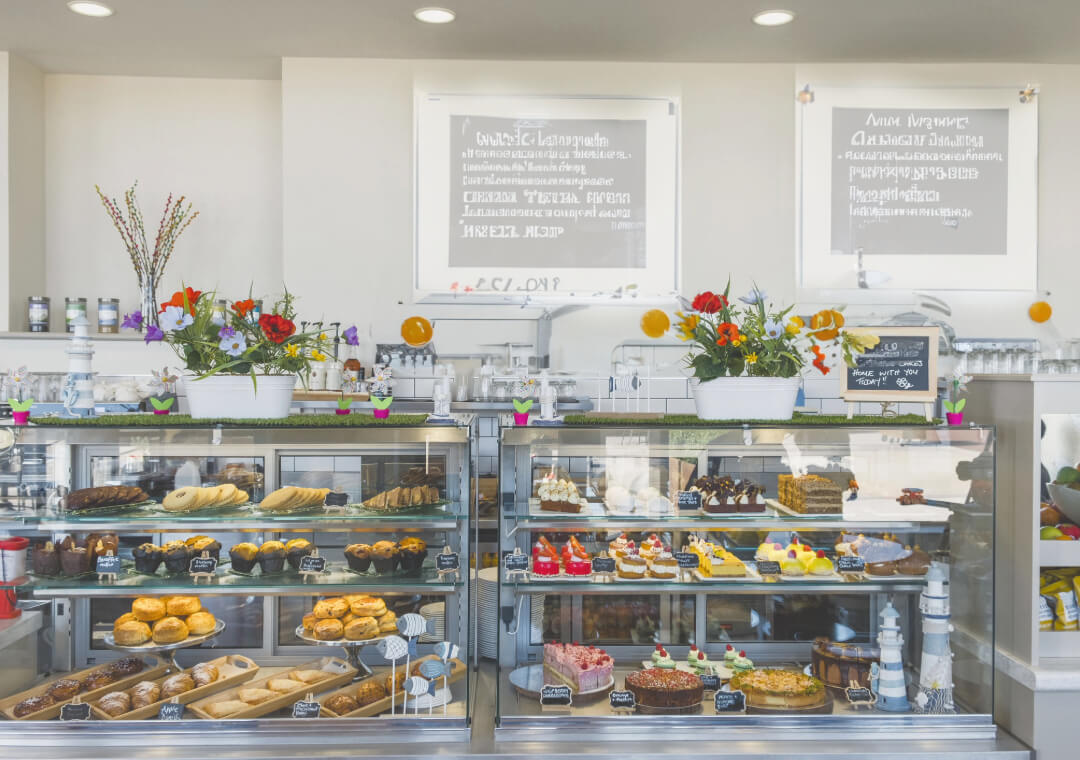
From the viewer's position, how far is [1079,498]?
259 cm

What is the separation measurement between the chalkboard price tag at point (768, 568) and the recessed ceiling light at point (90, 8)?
3775mm

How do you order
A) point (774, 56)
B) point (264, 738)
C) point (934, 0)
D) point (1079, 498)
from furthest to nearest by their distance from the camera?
point (774, 56) → point (934, 0) → point (1079, 498) → point (264, 738)

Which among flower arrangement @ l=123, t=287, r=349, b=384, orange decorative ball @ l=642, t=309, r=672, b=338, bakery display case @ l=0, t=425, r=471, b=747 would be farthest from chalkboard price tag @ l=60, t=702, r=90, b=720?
orange decorative ball @ l=642, t=309, r=672, b=338

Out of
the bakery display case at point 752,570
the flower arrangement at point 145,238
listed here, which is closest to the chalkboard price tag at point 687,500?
the bakery display case at point 752,570

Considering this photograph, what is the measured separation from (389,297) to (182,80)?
6.02 ft

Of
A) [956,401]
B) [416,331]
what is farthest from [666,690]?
[416,331]

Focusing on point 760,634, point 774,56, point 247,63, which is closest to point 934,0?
point 774,56

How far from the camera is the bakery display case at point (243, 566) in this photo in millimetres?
2492

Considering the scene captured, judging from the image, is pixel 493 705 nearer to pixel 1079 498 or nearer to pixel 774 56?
pixel 1079 498

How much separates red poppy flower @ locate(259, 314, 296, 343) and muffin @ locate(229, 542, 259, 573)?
676 millimetres

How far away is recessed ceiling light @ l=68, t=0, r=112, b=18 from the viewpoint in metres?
3.83

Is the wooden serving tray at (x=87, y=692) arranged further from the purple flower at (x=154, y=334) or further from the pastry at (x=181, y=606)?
the purple flower at (x=154, y=334)

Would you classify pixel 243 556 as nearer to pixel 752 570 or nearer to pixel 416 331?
pixel 752 570

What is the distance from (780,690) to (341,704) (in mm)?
1335
